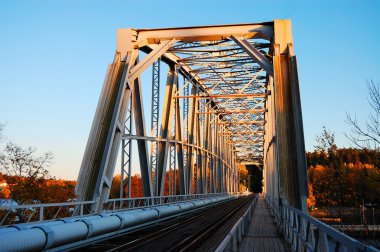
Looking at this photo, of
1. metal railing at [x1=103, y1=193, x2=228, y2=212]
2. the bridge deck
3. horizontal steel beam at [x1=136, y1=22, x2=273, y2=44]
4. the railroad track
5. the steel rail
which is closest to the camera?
the bridge deck

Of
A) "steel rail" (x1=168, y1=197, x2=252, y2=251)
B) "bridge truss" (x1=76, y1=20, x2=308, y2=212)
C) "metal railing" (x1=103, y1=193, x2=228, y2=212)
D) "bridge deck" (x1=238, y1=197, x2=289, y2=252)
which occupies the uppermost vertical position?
"bridge truss" (x1=76, y1=20, x2=308, y2=212)

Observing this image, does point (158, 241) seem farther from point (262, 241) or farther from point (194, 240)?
point (262, 241)

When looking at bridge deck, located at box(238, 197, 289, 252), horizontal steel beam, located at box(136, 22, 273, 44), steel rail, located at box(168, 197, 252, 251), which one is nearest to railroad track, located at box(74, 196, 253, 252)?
steel rail, located at box(168, 197, 252, 251)

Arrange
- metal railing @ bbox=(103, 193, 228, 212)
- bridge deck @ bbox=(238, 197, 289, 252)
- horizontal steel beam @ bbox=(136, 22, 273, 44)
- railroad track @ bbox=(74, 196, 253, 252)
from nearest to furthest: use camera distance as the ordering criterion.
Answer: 1. bridge deck @ bbox=(238, 197, 289, 252)
2. railroad track @ bbox=(74, 196, 253, 252)
3. metal railing @ bbox=(103, 193, 228, 212)
4. horizontal steel beam @ bbox=(136, 22, 273, 44)

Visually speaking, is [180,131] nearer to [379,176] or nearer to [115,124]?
[115,124]

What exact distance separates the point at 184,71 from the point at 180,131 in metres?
5.15

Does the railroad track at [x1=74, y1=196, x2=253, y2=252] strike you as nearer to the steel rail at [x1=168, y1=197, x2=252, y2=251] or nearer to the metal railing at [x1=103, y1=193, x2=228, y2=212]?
the steel rail at [x1=168, y1=197, x2=252, y2=251]

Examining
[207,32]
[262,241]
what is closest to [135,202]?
[207,32]

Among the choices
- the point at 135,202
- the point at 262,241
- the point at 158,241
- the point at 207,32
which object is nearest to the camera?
the point at 262,241

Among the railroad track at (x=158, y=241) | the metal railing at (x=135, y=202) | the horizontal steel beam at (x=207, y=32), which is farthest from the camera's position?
the horizontal steel beam at (x=207, y=32)

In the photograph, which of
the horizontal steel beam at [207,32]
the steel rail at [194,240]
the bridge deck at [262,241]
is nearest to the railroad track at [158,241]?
the steel rail at [194,240]

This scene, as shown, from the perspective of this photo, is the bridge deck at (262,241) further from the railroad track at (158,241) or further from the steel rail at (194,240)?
the steel rail at (194,240)

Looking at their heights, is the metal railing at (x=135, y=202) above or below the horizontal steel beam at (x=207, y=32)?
below

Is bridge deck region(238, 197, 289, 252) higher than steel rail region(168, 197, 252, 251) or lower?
higher
